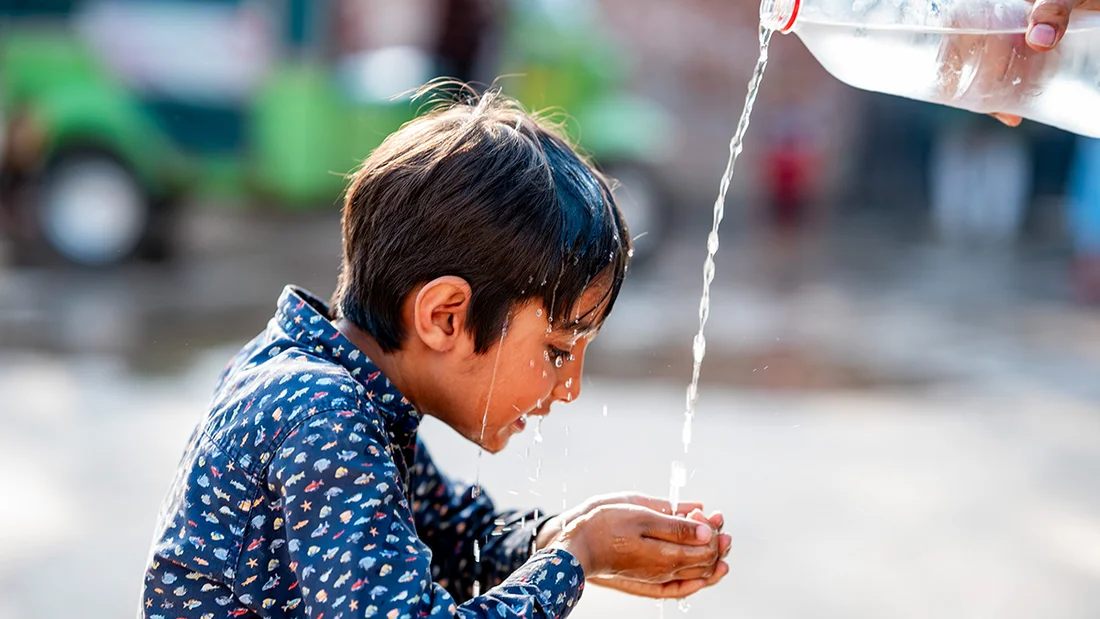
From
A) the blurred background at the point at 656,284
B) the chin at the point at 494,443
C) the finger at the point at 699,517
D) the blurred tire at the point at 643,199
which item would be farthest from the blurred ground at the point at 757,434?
the chin at the point at 494,443

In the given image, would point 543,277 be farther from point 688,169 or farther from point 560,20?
point 688,169

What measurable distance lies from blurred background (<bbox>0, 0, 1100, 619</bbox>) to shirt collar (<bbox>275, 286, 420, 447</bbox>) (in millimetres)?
855

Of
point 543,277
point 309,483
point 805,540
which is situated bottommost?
point 805,540

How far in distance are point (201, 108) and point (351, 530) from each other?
22.8 ft

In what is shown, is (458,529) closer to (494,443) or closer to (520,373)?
(494,443)

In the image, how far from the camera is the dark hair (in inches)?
60.3

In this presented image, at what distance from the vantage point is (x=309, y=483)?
1.35 metres

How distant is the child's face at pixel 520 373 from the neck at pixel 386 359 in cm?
6

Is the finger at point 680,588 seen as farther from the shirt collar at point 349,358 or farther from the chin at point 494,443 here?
the shirt collar at point 349,358

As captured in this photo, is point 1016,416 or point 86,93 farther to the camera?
point 86,93

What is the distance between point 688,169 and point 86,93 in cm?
557

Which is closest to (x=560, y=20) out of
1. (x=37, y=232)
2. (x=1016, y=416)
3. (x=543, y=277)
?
(x=37, y=232)

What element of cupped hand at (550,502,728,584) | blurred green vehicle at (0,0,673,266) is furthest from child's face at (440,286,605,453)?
blurred green vehicle at (0,0,673,266)

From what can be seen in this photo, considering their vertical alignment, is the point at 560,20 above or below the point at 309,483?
above
